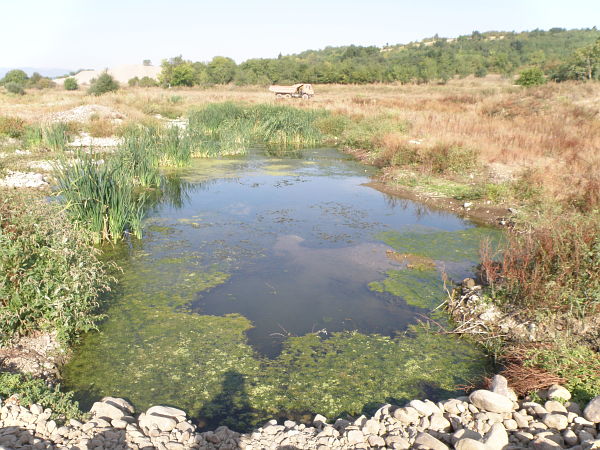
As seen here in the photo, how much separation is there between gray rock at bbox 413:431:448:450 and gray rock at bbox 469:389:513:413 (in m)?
0.58

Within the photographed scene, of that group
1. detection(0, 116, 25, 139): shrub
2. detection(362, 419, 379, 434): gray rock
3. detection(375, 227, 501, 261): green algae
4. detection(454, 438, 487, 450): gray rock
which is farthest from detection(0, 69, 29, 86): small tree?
detection(454, 438, 487, 450): gray rock

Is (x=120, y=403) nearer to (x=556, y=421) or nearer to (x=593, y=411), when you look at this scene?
(x=556, y=421)

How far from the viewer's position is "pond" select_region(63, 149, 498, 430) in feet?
12.2

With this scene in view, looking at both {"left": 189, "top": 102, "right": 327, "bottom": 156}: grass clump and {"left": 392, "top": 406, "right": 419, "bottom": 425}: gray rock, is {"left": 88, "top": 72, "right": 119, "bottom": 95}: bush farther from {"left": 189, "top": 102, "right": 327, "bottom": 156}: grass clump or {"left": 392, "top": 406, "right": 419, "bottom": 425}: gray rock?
{"left": 392, "top": 406, "right": 419, "bottom": 425}: gray rock

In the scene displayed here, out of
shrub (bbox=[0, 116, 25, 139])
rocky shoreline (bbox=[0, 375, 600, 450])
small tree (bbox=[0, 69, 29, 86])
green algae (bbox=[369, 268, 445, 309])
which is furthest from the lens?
small tree (bbox=[0, 69, 29, 86])

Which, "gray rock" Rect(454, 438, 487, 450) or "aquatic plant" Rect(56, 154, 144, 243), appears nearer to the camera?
"gray rock" Rect(454, 438, 487, 450)

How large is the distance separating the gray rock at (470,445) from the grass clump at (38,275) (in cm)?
323

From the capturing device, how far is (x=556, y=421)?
118 inches

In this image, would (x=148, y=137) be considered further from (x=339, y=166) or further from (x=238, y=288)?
(x=238, y=288)

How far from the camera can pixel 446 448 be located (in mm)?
2850

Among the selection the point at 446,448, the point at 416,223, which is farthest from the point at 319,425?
the point at 416,223

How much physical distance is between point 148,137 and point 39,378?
9.08m

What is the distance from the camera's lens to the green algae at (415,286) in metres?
5.32

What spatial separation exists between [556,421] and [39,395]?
3511 mm
